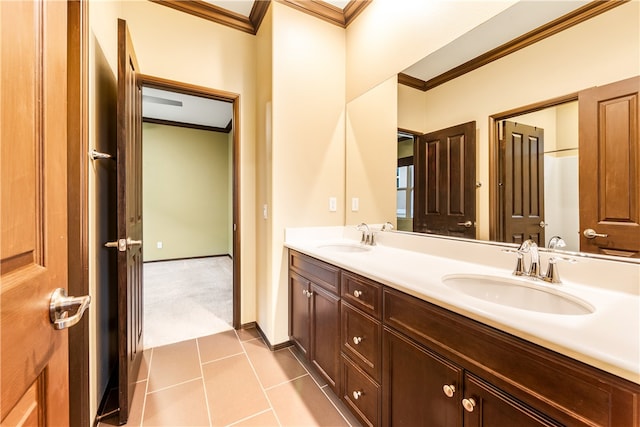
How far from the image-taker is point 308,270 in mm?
1830

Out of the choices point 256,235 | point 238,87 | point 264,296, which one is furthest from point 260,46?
point 264,296

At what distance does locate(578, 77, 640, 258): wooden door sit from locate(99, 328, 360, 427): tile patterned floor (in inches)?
56.3

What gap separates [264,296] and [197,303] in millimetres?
1261

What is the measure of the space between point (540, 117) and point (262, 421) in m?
2.02

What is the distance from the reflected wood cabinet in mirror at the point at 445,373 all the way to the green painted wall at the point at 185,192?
4530 mm

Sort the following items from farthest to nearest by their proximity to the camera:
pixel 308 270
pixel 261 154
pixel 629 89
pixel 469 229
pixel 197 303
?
pixel 197 303 < pixel 261 154 < pixel 308 270 < pixel 469 229 < pixel 629 89

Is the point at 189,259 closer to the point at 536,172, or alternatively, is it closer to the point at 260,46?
the point at 260,46

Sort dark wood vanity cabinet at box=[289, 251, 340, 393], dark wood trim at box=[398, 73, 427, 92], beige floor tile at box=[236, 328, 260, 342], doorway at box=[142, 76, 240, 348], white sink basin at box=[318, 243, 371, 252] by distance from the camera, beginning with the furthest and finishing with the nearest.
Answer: doorway at box=[142, 76, 240, 348] → beige floor tile at box=[236, 328, 260, 342] → white sink basin at box=[318, 243, 371, 252] → dark wood trim at box=[398, 73, 427, 92] → dark wood vanity cabinet at box=[289, 251, 340, 393]

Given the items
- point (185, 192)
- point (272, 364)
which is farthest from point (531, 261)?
point (185, 192)

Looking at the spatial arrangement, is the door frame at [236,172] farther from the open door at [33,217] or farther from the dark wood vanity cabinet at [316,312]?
the open door at [33,217]

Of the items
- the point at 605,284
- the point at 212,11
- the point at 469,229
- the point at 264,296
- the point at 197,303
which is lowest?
the point at 197,303

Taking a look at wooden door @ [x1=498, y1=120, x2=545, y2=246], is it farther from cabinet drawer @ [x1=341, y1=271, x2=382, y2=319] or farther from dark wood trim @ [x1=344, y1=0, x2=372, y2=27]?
dark wood trim @ [x1=344, y1=0, x2=372, y2=27]

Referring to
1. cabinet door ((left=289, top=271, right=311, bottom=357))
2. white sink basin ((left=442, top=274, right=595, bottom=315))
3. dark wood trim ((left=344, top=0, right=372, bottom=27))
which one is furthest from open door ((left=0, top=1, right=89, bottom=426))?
dark wood trim ((left=344, top=0, right=372, bottom=27))

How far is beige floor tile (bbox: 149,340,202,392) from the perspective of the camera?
1.77m
